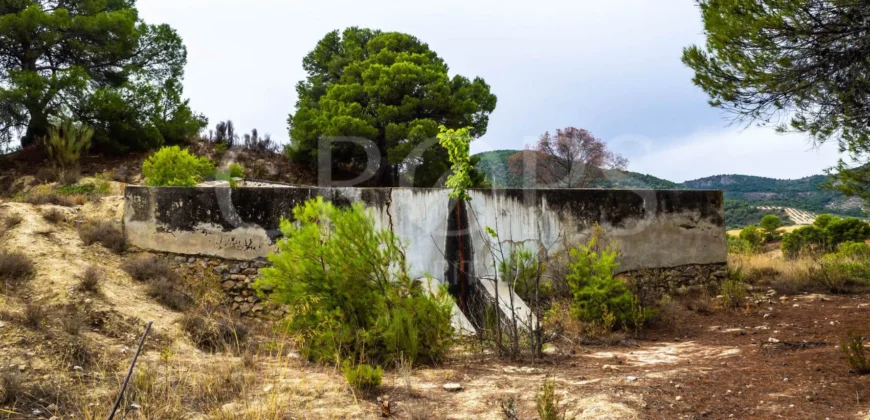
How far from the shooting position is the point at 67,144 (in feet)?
59.5

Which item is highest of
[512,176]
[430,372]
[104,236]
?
[512,176]

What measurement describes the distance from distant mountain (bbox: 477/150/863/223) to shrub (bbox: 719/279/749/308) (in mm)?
15448

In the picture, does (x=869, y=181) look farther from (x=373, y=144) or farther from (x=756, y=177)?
(x=756, y=177)

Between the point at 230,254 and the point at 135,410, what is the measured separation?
4399mm

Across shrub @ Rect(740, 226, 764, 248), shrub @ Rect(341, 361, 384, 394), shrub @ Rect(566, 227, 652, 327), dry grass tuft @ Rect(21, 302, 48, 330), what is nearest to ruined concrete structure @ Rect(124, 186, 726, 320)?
shrub @ Rect(566, 227, 652, 327)

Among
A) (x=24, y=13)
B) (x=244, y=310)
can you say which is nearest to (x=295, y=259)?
(x=244, y=310)

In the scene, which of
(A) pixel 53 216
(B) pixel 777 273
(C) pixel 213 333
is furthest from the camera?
(B) pixel 777 273

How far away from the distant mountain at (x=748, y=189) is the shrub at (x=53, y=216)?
680 inches

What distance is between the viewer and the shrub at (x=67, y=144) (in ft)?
54.3

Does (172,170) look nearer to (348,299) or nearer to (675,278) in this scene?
(348,299)

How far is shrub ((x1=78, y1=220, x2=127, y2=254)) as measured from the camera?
8.12m

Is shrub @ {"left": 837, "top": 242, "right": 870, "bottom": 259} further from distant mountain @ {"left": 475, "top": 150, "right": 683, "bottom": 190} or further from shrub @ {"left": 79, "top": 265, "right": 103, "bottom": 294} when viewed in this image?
shrub @ {"left": 79, "top": 265, "right": 103, "bottom": 294}

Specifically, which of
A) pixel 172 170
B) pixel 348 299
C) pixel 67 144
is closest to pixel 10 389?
pixel 348 299

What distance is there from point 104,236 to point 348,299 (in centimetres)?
454
